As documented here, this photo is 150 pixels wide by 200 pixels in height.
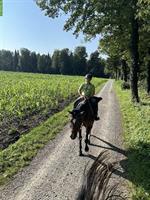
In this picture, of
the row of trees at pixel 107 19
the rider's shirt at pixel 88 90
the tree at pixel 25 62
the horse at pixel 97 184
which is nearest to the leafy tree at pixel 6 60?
the tree at pixel 25 62

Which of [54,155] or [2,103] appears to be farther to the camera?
[2,103]

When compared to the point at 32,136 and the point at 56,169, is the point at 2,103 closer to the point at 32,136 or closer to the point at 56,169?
the point at 32,136

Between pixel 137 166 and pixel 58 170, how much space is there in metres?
2.52

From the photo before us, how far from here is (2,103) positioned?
2450 cm

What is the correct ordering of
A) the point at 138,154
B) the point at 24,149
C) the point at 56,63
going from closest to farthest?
the point at 138,154
the point at 24,149
the point at 56,63

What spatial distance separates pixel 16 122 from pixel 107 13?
42.5ft

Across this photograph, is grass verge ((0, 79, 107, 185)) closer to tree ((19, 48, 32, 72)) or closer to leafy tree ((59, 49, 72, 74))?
leafy tree ((59, 49, 72, 74))

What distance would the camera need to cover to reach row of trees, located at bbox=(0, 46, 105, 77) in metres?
148

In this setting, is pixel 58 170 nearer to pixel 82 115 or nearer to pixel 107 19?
pixel 82 115

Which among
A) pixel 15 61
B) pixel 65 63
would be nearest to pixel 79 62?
pixel 65 63

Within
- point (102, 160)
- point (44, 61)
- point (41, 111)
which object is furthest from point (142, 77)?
point (44, 61)

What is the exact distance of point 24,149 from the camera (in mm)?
14625

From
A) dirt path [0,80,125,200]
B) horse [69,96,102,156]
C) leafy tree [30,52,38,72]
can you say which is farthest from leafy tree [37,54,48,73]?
horse [69,96,102,156]

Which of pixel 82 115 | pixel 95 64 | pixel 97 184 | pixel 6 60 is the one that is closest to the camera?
pixel 97 184
